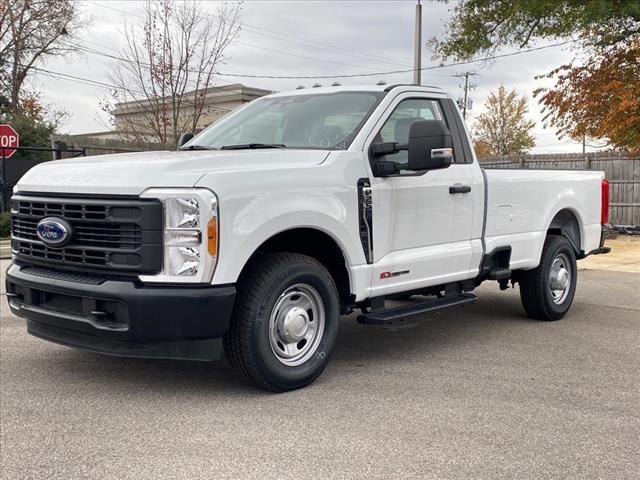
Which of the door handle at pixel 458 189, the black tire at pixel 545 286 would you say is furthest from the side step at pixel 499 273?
the door handle at pixel 458 189

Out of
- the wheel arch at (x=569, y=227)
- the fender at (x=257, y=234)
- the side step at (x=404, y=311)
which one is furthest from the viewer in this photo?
the wheel arch at (x=569, y=227)

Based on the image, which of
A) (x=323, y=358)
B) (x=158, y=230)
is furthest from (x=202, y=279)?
(x=323, y=358)

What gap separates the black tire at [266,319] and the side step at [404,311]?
1.63 feet

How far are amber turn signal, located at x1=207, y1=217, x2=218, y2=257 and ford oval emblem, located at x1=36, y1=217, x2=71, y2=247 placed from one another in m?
0.96

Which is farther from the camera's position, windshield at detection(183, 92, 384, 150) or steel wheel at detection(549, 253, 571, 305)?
steel wheel at detection(549, 253, 571, 305)

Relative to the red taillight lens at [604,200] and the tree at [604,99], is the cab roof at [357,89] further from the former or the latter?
the tree at [604,99]

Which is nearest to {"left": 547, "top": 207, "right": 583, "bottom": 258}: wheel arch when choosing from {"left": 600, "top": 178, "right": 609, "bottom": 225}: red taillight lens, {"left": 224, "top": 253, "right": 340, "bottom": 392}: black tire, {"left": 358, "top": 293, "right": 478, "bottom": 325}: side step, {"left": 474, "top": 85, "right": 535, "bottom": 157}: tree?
{"left": 600, "top": 178, "right": 609, "bottom": 225}: red taillight lens

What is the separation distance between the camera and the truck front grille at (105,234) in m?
4.32

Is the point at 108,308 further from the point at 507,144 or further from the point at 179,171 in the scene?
the point at 507,144

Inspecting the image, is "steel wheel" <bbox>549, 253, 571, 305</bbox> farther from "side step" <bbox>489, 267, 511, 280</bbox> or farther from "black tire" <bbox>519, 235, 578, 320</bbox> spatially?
"side step" <bbox>489, 267, 511, 280</bbox>

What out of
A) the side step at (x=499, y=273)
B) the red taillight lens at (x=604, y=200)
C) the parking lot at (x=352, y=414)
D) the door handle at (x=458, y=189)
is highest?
the door handle at (x=458, y=189)

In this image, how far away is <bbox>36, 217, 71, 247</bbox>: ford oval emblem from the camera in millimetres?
4609

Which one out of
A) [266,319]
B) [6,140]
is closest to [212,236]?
[266,319]

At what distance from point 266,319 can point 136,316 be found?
2.71 ft
